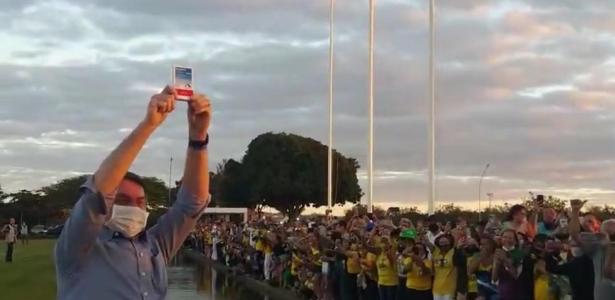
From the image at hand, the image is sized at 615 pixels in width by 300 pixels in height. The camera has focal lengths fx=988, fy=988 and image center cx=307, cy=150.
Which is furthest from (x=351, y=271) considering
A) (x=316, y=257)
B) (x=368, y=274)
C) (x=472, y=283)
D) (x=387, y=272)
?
(x=472, y=283)

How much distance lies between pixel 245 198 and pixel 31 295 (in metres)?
62.9

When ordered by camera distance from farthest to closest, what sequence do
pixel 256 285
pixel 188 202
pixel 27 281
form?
pixel 256 285 < pixel 27 281 < pixel 188 202

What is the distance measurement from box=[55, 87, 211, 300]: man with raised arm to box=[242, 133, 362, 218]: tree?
76.8m

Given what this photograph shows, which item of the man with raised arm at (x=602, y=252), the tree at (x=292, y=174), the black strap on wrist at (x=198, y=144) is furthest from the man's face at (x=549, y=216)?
the tree at (x=292, y=174)

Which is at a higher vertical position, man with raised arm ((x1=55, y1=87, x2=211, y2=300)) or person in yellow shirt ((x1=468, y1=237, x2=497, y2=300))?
man with raised arm ((x1=55, y1=87, x2=211, y2=300))

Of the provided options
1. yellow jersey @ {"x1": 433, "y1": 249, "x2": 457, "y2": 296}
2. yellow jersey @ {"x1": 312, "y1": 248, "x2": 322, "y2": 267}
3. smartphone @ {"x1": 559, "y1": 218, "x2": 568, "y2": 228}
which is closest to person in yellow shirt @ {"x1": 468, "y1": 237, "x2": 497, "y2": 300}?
yellow jersey @ {"x1": 433, "y1": 249, "x2": 457, "y2": 296}

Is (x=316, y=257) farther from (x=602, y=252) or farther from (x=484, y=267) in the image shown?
(x=602, y=252)

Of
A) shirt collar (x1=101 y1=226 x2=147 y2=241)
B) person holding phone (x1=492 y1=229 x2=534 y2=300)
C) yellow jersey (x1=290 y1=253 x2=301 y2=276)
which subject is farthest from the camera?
yellow jersey (x1=290 y1=253 x2=301 y2=276)

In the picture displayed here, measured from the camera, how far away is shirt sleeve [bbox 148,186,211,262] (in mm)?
4570

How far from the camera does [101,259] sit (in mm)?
4141

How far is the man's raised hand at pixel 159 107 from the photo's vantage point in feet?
12.8

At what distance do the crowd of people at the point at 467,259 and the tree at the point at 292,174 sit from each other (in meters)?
58.2

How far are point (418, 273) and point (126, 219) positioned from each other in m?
11.8

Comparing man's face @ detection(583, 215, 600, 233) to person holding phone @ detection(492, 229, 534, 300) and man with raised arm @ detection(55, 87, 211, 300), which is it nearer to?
person holding phone @ detection(492, 229, 534, 300)
